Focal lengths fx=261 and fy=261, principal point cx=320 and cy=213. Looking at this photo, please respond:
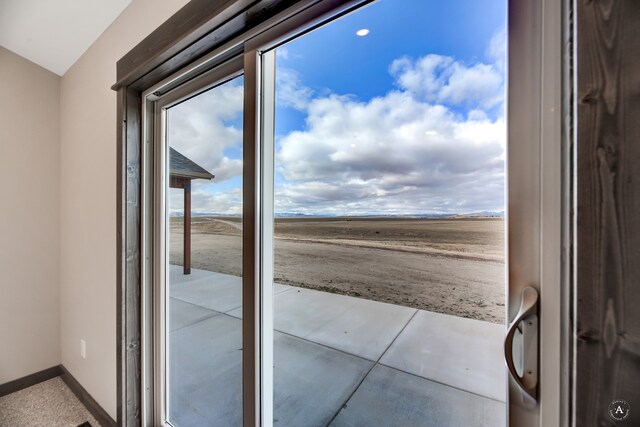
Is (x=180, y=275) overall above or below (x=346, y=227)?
below

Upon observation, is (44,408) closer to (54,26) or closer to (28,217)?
(28,217)

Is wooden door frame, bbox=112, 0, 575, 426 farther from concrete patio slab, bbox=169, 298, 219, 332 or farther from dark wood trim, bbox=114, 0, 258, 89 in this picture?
concrete patio slab, bbox=169, 298, 219, 332

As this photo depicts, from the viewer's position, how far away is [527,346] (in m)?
0.56

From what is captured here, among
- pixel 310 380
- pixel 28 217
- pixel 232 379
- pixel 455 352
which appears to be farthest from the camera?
pixel 28 217

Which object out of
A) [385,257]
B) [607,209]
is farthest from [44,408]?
[607,209]

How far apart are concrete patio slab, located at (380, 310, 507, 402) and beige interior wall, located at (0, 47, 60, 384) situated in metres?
2.62

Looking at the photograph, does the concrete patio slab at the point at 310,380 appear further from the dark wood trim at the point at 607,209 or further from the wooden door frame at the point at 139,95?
the dark wood trim at the point at 607,209

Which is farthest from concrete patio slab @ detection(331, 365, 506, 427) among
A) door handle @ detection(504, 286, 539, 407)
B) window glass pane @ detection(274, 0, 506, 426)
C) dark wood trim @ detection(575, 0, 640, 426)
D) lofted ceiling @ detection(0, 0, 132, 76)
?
lofted ceiling @ detection(0, 0, 132, 76)

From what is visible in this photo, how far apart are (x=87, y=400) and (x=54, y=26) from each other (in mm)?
2378

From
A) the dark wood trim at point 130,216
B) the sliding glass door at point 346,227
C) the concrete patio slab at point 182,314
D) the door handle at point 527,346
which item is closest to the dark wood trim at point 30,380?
the dark wood trim at point 130,216

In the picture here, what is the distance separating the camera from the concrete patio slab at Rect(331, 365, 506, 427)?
3.21ft

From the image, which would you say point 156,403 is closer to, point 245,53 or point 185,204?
point 185,204

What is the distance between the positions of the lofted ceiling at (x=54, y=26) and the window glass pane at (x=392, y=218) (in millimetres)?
1173

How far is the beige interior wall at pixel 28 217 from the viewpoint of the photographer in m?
1.86
